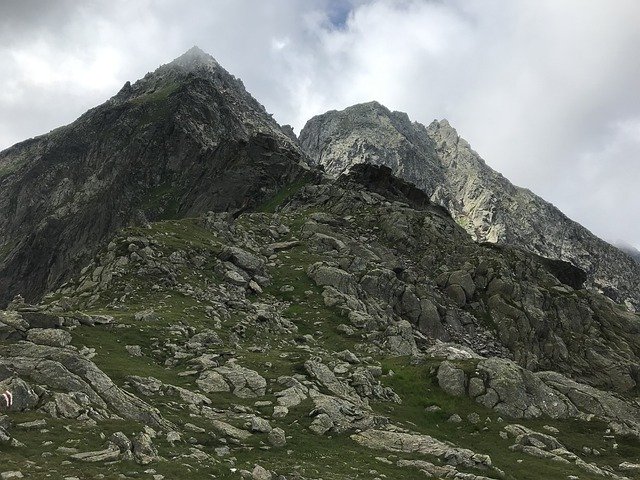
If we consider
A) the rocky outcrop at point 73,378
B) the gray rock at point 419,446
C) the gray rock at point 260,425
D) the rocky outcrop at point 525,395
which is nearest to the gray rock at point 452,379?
the rocky outcrop at point 525,395

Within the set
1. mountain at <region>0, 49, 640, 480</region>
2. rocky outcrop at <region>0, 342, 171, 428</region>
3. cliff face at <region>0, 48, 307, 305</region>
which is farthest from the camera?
cliff face at <region>0, 48, 307, 305</region>

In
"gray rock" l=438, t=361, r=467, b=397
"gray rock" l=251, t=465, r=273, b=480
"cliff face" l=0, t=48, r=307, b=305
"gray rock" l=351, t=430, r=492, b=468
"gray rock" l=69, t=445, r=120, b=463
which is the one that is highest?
"cliff face" l=0, t=48, r=307, b=305

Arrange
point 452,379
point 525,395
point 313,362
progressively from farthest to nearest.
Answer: point 452,379 → point 525,395 → point 313,362

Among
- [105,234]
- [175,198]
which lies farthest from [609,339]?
[105,234]

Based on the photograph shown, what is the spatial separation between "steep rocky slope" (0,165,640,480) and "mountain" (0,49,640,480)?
185 millimetres

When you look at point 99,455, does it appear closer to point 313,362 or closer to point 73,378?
point 73,378

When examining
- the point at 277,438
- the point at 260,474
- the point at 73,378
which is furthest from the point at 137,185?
the point at 260,474

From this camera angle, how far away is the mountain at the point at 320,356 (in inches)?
936

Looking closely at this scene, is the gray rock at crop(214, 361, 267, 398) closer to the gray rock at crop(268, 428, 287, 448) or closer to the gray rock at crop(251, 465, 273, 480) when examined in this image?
the gray rock at crop(268, 428, 287, 448)

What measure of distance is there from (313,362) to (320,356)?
3917mm

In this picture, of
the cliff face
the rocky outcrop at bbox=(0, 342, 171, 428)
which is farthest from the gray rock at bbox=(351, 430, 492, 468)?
the cliff face

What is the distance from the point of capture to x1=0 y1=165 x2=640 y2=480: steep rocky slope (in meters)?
23.7

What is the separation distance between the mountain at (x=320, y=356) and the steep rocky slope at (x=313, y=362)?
0.61 ft

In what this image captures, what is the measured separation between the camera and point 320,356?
149ft
